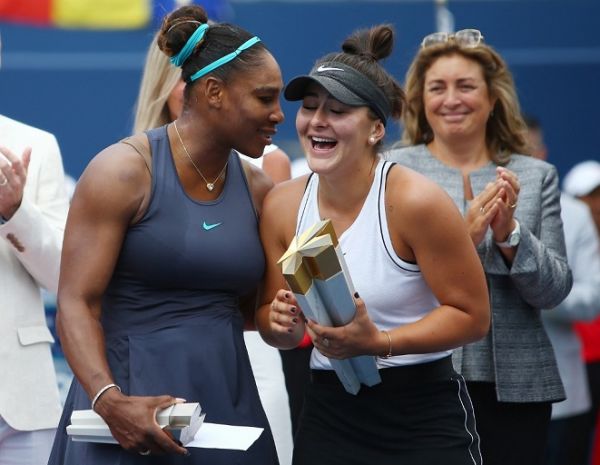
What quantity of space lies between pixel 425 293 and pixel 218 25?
0.88 metres

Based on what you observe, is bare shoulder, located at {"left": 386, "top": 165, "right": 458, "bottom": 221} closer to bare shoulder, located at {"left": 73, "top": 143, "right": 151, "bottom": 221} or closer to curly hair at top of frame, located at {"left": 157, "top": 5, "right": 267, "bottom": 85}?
curly hair at top of frame, located at {"left": 157, "top": 5, "right": 267, "bottom": 85}

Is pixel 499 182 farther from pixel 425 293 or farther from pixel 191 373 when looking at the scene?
pixel 191 373

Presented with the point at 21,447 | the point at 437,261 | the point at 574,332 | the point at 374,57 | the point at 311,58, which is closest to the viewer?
the point at 437,261

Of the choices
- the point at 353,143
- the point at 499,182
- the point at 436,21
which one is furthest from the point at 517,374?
the point at 436,21

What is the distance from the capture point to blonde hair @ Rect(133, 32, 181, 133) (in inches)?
164

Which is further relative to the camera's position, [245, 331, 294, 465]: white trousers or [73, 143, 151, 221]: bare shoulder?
[245, 331, 294, 465]: white trousers

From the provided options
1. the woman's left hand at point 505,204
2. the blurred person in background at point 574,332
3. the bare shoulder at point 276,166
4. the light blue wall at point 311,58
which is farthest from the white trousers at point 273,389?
the light blue wall at point 311,58

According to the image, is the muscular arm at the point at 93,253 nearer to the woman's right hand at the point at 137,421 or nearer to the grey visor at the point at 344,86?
the woman's right hand at the point at 137,421

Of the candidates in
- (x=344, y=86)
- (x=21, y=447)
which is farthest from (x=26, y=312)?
(x=344, y=86)

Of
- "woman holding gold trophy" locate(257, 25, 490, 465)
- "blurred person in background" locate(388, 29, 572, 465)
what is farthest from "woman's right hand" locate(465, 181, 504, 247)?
"woman holding gold trophy" locate(257, 25, 490, 465)

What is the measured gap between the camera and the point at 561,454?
21.0 ft

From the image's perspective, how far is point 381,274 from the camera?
3.14 m

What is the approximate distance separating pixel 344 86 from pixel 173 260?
0.62m

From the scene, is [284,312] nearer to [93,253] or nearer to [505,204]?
[93,253]
